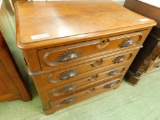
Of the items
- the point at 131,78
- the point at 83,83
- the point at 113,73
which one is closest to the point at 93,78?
the point at 83,83

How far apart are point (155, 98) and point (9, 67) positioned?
56.6 inches

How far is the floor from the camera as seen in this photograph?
3.59ft

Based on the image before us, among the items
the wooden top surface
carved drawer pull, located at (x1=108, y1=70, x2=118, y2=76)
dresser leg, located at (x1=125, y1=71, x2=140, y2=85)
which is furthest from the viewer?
dresser leg, located at (x1=125, y1=71, x2=140, y2=85)

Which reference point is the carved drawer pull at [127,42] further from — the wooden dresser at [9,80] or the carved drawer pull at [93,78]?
the wooden dresser at [9,80]

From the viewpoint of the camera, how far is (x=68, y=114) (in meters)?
1.12

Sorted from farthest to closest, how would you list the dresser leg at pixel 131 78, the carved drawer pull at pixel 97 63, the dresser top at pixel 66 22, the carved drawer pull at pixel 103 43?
the dresser leg at pixel 131 78, the carved drawer pull at pixel 97 63, the carved drawer pull at pixel 103 43, the dresser top at pixel 66 22

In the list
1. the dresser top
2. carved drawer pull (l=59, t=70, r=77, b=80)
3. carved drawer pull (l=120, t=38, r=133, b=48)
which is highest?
the dresser top

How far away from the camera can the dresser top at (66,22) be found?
1.76 feet

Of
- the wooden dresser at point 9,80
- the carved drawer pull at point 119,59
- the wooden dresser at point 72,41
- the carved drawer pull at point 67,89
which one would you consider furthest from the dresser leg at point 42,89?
the carved drawer pull at point 119,59

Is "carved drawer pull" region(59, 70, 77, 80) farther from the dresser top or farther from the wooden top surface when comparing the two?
the wooden top surface

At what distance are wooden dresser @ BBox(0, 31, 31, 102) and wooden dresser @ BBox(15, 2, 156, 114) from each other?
0.80 ft

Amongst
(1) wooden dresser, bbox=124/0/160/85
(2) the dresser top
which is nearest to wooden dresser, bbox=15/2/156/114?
(2) the dresser top

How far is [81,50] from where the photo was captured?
0.66 meters

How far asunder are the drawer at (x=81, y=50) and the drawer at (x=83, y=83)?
0.24 meters
